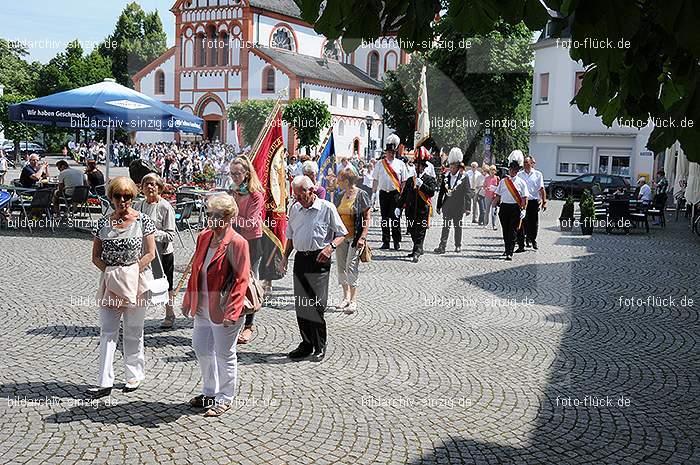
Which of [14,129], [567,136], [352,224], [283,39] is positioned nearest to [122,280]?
[352,224]

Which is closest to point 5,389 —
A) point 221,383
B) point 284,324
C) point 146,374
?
point 146,374

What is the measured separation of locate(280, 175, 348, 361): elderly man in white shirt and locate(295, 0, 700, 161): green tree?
3664 mm

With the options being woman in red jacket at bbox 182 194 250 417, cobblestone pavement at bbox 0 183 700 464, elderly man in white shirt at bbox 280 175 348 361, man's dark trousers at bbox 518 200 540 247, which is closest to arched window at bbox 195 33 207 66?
man's dark trousers at bbox 518 200 540 247

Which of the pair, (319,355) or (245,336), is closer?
(319,355)

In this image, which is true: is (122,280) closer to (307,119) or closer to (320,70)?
(307,119)

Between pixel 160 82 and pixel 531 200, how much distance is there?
56313mm

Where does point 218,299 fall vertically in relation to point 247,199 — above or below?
below

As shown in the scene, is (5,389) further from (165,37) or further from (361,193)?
(165,37)

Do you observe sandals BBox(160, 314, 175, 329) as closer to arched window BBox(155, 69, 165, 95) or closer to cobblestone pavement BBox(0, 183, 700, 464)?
cobblestone pavement BBox(0, 183, 700, 464)

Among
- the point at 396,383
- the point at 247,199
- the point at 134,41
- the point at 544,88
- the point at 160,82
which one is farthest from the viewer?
the point at 134,41

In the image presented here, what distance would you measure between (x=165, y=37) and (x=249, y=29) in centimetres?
4472

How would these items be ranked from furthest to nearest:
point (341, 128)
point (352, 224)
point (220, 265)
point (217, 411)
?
point (341, 128) → point (352, 224) → point (220, 265) → point (217, 411)

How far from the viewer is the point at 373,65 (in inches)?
3132

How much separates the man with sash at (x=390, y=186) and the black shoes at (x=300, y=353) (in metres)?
8.00
